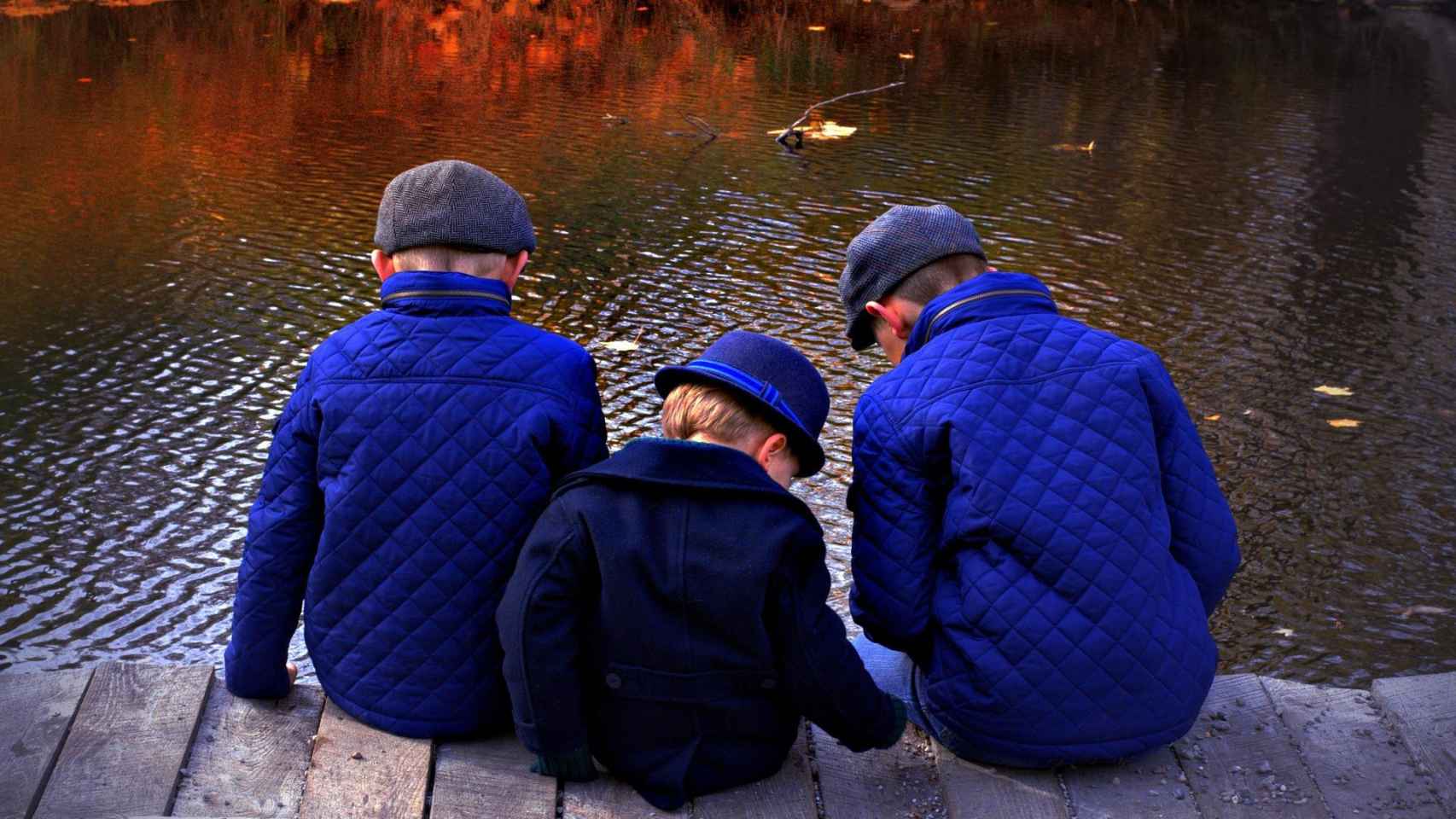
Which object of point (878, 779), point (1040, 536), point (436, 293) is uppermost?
point (436, 293)

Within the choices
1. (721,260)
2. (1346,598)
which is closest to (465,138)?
(721,260)

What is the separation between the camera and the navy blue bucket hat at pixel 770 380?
204 cm

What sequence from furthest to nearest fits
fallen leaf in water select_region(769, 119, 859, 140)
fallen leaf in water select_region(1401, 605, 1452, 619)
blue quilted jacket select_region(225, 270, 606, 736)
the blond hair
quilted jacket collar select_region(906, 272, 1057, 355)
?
fallen leaf in water select_region(769, 119, 859, 140) → fallen leaf in water select_region(1401, 605, 1452, 619) → quilted jacket collar select_region(906, 272, 1057, 355) → blue quilted jacket select_region(225, 270, 606, 736) → the blond hair

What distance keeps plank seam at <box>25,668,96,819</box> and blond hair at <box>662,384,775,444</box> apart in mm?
1089

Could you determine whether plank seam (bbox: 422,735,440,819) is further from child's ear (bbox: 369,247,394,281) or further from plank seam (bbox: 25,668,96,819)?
child's ear (bbox: 369,247,394,281)

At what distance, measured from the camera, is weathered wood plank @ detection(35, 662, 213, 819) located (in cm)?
208

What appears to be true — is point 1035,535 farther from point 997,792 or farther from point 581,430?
point 581,430

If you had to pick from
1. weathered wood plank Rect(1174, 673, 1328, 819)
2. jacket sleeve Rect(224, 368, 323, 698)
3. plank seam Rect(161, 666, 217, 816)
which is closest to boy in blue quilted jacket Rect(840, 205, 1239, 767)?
weathered wood plank Rect(1174, 673, 1328, 819)

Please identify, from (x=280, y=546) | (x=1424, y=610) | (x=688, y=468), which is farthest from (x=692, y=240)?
(x=688, y=468)

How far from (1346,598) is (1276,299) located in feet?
9.11

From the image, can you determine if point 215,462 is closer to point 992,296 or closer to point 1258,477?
point 992,296

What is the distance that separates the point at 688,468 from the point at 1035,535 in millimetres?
547

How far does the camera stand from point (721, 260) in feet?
21.4

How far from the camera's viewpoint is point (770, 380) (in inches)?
82.2
